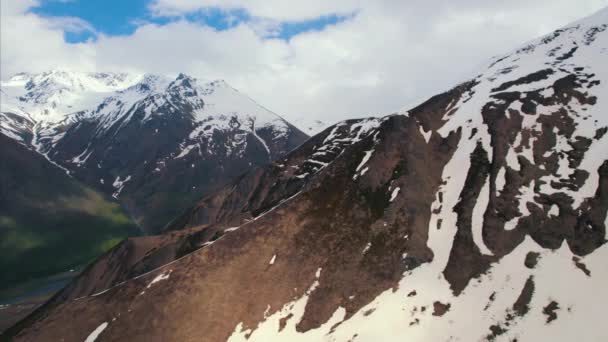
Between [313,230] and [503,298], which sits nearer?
[503,298]

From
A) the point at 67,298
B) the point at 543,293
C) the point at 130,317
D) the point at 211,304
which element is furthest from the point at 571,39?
the point at 67,298

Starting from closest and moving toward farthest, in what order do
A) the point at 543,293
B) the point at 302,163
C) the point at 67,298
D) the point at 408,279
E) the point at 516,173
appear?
the point at 543,293, the point at 408,279, the point at 516,173, the point at 67,298, the point at 302,163

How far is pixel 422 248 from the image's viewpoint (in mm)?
A: 80312

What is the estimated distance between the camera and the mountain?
6656cm

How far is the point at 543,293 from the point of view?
6400 cm

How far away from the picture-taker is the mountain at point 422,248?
66.6 meters

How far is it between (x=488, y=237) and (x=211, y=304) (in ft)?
157

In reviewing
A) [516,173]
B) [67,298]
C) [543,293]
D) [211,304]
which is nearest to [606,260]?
[543,293]

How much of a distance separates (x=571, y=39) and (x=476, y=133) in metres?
59.4

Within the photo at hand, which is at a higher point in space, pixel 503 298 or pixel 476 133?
pixel 476 133

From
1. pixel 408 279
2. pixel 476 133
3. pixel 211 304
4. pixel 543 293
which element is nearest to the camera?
pixel 543 293

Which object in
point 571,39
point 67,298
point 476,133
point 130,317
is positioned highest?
point 571,39

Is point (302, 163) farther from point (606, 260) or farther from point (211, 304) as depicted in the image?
point (606, 260)

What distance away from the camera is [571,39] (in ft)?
443
